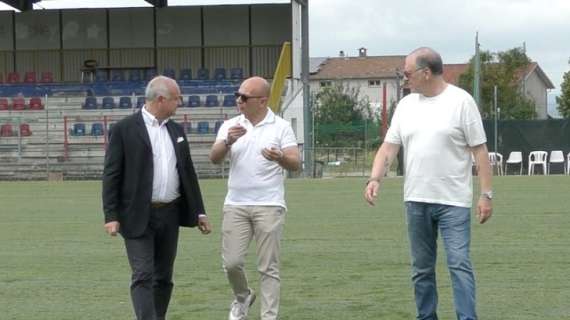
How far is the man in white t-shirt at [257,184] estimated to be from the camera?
8562 mm

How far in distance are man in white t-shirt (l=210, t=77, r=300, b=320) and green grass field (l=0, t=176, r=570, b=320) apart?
0.72 meters

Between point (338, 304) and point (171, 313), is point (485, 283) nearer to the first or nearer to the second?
point (338, 304)

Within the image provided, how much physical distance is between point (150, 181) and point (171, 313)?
169 centimetres

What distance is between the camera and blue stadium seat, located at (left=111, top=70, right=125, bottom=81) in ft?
168

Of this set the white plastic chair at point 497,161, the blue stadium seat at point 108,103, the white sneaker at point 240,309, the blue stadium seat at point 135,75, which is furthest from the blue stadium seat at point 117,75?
the white sneaker at point 240,309

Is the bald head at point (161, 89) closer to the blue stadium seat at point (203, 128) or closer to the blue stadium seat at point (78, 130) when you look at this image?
the blue stadium seat at point (203, 128)

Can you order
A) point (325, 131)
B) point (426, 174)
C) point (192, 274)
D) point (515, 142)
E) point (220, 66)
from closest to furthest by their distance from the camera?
point (426, 174)
point (192, 274)
point (515, 142)
point (325, 131)
point (220, 66)

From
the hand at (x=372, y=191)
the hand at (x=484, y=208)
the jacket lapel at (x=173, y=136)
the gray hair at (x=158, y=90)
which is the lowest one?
the hand at (x=484, y=208)

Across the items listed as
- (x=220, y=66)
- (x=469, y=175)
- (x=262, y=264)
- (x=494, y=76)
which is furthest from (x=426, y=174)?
(x=494, y=76)

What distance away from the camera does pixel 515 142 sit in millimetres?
42312

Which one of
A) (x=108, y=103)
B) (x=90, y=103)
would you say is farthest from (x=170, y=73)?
(x=108, y=103)

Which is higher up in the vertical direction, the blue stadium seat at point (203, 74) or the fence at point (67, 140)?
the blue stadium seat at point (203, 74)

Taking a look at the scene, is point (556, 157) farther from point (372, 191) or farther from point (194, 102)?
point (372, 191)

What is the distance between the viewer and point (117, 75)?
51.7 meters
